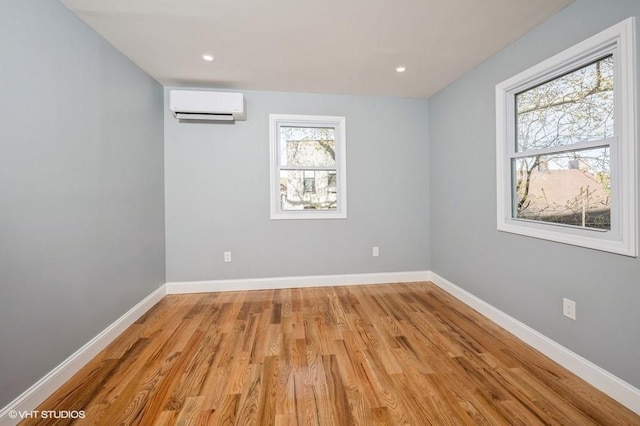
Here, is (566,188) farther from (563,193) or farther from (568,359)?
(568,359)

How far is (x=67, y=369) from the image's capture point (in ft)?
5.40

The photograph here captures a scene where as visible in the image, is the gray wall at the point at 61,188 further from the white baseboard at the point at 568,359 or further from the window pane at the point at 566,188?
the window pane at the point at 566,188

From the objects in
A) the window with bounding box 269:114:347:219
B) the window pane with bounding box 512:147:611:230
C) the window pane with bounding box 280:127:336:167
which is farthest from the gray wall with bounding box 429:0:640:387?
the window pane with bounding box 280:127:336:167

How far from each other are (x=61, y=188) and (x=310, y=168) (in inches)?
91.6

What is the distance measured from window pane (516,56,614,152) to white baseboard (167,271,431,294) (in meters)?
1.97

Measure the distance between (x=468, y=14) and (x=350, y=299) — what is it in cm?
271

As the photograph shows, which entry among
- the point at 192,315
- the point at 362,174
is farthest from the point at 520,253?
the point at 192,315

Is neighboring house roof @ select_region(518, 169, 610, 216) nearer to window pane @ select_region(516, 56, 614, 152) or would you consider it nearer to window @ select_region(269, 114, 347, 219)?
window pane @ select_region(516, 56, 614, 152)

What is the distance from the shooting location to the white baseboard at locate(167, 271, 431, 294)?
3119 mm

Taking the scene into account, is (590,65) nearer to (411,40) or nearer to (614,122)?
(614,122)

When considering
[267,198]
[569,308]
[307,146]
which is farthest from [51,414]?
[569,308]

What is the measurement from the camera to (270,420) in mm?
1334

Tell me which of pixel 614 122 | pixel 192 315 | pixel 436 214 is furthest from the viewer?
pixel 436 214

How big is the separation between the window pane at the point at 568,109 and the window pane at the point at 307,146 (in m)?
1.96
